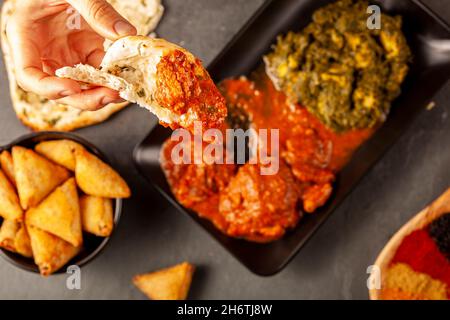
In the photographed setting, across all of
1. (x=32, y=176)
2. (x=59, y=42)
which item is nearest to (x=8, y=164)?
(x=32, y=176)

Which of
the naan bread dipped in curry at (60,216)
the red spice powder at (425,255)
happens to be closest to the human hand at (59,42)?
the naan bread dipped in curry at (60,216)

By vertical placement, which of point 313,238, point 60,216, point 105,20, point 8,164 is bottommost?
point 8,164

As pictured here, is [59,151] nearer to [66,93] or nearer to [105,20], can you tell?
[66,93]

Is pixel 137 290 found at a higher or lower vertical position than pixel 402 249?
lower

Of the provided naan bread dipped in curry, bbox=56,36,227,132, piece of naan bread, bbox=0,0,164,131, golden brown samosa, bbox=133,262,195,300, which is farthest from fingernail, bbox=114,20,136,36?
golden brown samosa, bbox=133,262,195,300

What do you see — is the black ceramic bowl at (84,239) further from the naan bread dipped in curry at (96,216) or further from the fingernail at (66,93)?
the fingernail at (66,93)
